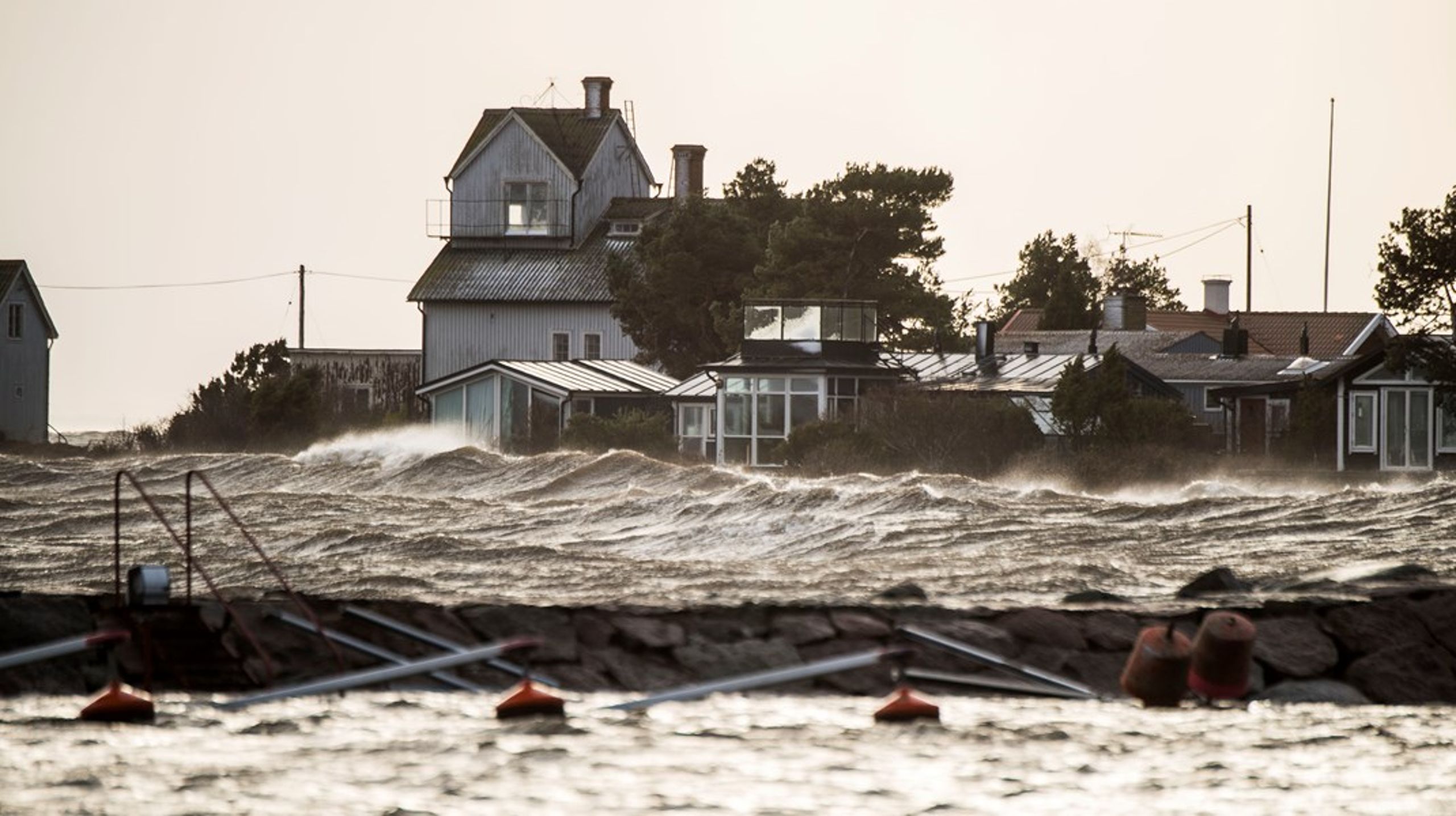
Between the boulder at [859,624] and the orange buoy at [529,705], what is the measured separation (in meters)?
3.20

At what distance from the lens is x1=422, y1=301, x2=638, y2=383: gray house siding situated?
75625 mm

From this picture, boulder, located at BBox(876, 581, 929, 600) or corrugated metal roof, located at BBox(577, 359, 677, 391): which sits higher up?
corrugated metal roof, located at BBox(577, 359, 677, 391)

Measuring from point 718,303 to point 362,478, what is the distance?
56.2ft

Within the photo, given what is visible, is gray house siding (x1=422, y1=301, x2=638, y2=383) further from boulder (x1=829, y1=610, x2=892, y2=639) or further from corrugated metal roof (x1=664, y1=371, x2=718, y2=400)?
boulder (x1=829, y1=610, x2=892, y2=639)

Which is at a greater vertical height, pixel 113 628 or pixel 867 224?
pixel 867 224

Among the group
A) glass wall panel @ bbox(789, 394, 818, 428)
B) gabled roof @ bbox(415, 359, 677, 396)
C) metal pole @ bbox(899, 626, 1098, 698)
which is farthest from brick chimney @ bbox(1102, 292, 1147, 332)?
metal pole @ bbox(899, 626, 1098, 698)

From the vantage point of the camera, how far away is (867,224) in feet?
231

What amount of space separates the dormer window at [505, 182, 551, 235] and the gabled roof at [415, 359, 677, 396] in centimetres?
1140

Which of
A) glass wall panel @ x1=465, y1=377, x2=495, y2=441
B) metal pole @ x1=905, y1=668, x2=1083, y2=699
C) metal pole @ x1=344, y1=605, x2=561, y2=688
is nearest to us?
metal pole @ x1=905, y1=668, x2=1083, y2=699

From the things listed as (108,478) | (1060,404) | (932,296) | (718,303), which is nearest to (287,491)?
(108,478)

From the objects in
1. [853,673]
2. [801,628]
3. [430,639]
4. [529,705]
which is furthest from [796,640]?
[529,705]

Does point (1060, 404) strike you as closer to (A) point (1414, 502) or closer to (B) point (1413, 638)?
(A) point (1414, 502)

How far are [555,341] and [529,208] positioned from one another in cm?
514

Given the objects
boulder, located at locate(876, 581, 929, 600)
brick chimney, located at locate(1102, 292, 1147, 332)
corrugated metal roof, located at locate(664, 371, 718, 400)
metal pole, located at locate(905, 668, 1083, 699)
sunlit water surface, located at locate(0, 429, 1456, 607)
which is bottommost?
sunlit water surface, located at locate(0, 429, 1456, 607)
